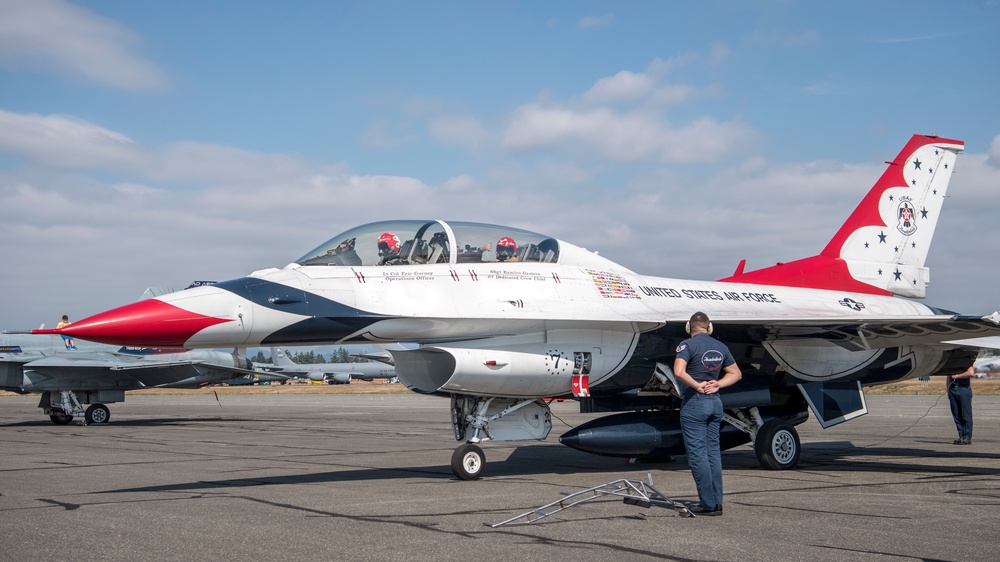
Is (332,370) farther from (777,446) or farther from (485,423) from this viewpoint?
(485,423)

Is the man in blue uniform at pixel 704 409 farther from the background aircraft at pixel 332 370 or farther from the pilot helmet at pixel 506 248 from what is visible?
the background aircraft at pixel 332 370

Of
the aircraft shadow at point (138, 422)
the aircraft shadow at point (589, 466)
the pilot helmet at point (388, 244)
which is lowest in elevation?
the aircraft shadow at point (138, 422)

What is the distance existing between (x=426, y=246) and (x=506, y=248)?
1.06 m

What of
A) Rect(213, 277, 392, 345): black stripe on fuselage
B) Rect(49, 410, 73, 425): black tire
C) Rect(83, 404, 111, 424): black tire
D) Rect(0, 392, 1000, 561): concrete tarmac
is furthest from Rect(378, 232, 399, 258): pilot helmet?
Rect(49, 410, 73, 425): black tire

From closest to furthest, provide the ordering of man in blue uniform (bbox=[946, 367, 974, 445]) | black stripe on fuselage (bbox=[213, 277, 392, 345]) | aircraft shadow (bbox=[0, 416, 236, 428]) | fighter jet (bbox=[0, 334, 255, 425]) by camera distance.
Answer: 1. black stripe on fuselage (bbox=[213, 277, 392, 345])
2. man in blue uniform (bbox=[946, 367, 974, 445])
3. aircraft shadow (bbox=[0, 416, 236, 428])
4. fighter jet (bbox=[0, 334, 255, 425])

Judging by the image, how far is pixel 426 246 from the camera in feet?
34.3

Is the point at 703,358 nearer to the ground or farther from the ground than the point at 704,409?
farther from the ground

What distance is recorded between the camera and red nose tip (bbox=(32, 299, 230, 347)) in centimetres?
834

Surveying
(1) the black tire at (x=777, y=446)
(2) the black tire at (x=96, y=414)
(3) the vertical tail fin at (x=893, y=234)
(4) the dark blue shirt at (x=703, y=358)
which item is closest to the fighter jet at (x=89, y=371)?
(2) the black tire at (x=96, y=414)

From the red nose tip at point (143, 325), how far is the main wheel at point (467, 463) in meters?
2.96

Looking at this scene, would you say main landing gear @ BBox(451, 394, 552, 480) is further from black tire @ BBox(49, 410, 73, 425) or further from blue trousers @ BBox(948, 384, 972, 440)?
black tire @ BBox(49, 410, 73, 425)

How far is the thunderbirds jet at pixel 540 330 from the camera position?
30.6 ft

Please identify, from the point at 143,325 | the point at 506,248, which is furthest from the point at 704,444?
the point at 143,325

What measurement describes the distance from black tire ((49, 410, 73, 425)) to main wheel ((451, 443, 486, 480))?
772 inches
